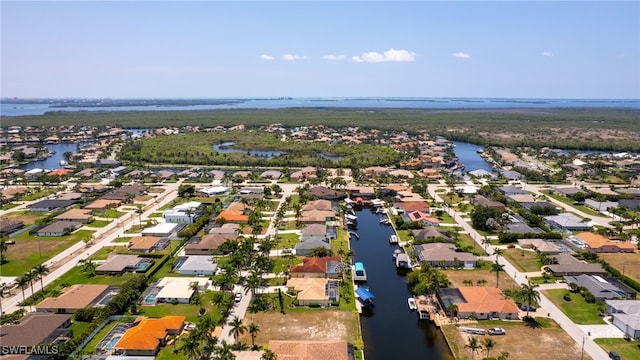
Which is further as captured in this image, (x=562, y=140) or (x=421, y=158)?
(x=562, y=140)

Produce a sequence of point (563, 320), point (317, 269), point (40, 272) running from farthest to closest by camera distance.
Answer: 1. point (317, 269)
2. point (40, 272)
3. point (563, 320)

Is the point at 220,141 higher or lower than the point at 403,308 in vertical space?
higher

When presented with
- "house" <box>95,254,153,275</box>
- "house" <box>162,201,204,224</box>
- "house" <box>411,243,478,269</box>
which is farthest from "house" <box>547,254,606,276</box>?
"house" <box>162,201,204,224</box>

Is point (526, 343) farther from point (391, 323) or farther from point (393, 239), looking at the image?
point (393, 239)

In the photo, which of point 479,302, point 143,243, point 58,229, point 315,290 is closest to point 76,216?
point 58,229

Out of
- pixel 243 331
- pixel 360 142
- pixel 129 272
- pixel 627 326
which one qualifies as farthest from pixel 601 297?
pixel 360 142

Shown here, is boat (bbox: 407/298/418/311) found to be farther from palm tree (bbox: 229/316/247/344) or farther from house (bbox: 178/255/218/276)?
house (bbox: 178/255/218/276)

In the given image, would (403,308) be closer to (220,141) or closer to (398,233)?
(398,233)

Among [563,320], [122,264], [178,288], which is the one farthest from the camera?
[122,264]
